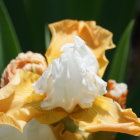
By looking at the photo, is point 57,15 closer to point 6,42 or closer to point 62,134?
point 6,42

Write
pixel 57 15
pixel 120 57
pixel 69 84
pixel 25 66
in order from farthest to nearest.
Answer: pixel 57 15 < pixel 120 57 < pixel 25 66 < pixel 69 84

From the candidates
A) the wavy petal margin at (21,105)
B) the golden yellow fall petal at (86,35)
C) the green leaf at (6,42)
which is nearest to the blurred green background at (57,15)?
the green leaf at (6,42)

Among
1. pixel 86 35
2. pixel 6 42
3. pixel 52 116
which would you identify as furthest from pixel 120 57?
pixel 52 116

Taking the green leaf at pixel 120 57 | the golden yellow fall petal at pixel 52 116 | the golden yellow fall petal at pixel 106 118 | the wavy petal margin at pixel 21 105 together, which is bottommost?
the green leaf at pixel 120 57

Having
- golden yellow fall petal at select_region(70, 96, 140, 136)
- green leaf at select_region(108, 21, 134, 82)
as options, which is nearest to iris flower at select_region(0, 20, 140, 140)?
golden yellow fall petal at select_region(70, 96, 140, 136)

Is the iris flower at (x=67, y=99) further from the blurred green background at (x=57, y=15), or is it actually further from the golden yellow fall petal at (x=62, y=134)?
the blurred green background at (x=57, y=15)

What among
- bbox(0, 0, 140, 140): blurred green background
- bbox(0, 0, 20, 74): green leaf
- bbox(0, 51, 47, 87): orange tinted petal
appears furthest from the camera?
bbox(0, 0, 140, 140): blurred green background

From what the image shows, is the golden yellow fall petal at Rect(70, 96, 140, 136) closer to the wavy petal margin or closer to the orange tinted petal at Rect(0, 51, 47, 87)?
the wavy petal margin
